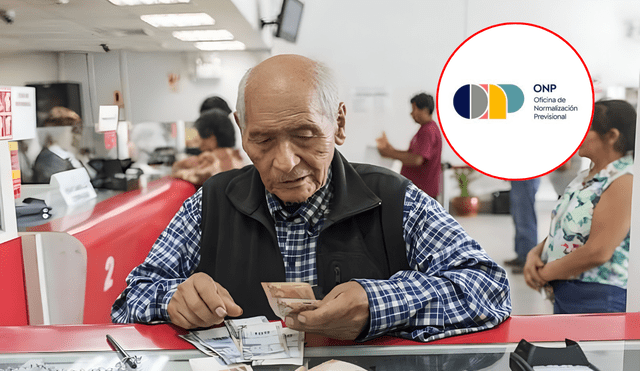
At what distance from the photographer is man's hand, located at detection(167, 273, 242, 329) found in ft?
4.23

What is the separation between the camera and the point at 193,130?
257cm

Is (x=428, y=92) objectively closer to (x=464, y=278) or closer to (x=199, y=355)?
(x=464, y=278)

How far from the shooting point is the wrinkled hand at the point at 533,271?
104 inches

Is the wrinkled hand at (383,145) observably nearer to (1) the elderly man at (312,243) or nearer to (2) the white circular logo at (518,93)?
(2) the white circular logo at (518,93)

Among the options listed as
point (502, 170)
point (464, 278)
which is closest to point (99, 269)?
point (464, 278)

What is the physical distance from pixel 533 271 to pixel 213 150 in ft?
6.18

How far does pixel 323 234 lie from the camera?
175 cm

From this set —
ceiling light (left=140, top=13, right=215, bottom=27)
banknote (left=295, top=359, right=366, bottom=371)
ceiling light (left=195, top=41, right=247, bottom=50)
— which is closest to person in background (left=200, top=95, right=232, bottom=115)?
ceiling light (left=195, top=41, right=247, bottom=50)

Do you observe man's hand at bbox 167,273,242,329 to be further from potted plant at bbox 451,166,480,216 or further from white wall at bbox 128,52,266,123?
potted plant at bbox 451,166,480,216

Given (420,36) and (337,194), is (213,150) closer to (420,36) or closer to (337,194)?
(337,194)

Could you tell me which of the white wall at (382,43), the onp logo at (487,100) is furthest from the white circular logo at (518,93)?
the white wall at (382,43)

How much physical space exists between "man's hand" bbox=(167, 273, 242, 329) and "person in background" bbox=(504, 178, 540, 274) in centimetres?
184

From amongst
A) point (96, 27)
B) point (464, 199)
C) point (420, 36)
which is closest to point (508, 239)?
point (464, 199)

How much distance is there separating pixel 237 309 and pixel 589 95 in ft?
7.14
